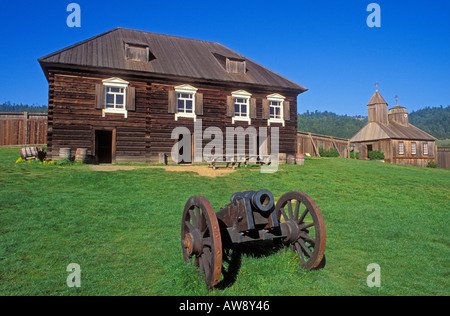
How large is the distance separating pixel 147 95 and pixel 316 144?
16666mm

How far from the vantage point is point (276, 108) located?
21.4 m

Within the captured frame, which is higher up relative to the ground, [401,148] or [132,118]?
[132,118]

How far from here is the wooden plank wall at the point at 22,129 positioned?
22188 mm

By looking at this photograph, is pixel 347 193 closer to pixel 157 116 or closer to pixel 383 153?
pixel 157 116

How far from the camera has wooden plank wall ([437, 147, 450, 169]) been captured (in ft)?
104

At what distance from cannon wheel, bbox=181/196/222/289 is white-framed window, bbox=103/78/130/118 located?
1448 cm

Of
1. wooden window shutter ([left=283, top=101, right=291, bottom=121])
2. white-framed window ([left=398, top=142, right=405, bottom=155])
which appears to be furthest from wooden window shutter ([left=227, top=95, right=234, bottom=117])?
white-framed window ([left=398, top=142, right=405, bottom=155])

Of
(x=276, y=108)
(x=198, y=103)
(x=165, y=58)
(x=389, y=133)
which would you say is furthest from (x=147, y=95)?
(x=389, y=133)

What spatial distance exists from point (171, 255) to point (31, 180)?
8011 mm

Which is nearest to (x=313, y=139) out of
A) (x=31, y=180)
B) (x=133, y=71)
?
(x=133, y=71)

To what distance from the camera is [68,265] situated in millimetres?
4277

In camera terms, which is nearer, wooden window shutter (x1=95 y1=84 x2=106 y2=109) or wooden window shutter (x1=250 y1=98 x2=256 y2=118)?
wooden window shutter (x1=95 y1=84 x2=106 y2=109)

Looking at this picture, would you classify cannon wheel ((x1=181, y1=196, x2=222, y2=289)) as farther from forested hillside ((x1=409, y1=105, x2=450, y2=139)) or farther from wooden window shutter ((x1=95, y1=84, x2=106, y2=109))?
forested hillside ((x1=409, y1=105, x2=450, y2=139))

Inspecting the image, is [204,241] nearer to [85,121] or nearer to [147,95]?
[85,121]
